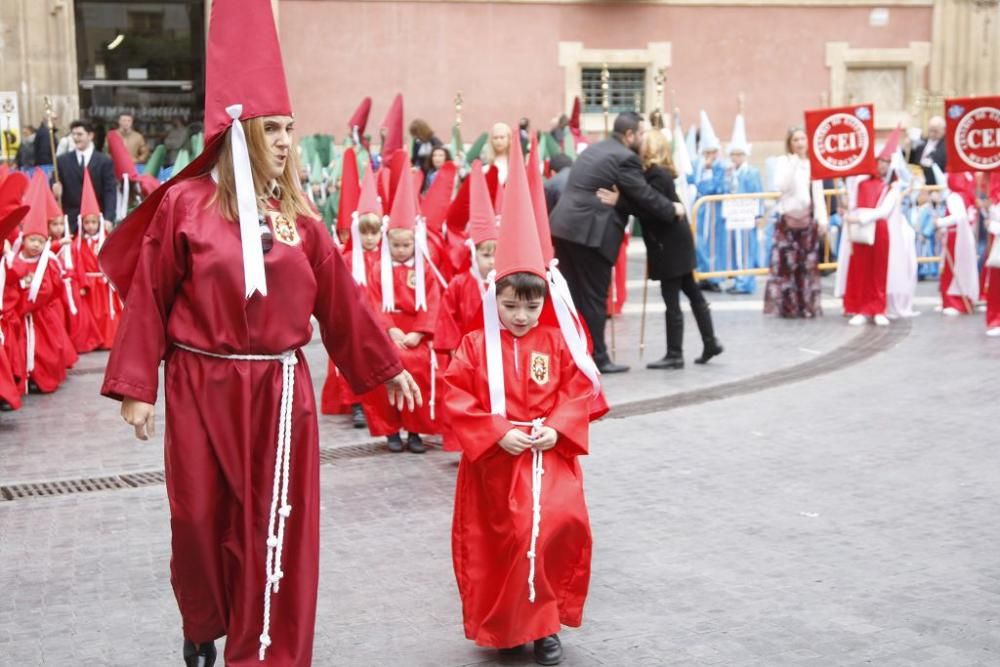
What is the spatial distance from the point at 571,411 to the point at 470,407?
355 millimetres

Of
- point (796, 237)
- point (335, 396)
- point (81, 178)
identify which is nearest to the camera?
point (335, 396)

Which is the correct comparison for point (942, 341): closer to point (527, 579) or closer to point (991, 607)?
point (991, 607)

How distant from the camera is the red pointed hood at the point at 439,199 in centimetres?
968

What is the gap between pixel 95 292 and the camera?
1402cm

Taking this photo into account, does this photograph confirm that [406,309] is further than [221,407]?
Yes

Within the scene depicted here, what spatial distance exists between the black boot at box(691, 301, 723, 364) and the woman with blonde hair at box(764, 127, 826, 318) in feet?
10.8

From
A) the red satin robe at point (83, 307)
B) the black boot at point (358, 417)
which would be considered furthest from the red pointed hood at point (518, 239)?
the red satin robe at point (83, 307)

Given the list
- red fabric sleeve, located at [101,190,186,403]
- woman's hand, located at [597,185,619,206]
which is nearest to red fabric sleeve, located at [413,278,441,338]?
woman's hand, located at [597,185,619,206]

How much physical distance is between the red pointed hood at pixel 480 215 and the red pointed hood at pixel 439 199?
134cm

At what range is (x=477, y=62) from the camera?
2511cm

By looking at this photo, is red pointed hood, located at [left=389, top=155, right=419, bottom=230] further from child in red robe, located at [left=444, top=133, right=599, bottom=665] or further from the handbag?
the handbag

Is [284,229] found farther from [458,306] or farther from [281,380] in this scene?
[458,306]

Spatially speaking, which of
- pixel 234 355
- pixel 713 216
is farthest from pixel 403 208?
pixel 713 216

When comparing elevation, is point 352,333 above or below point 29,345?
above
